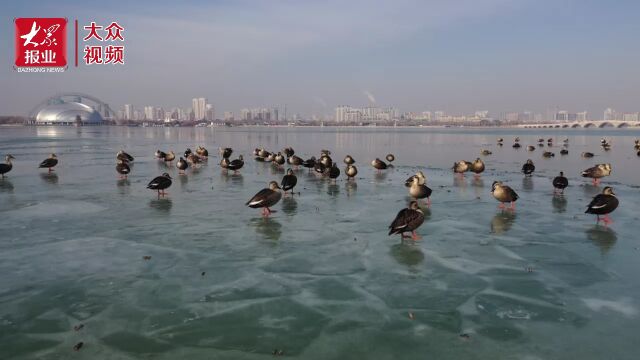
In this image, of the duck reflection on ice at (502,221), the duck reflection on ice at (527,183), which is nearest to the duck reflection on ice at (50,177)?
the duck reflection on ice at (502,221)

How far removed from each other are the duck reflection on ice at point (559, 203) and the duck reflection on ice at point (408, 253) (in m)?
7.30

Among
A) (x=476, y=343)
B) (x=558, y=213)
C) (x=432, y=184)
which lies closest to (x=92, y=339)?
(x=476, y=343)

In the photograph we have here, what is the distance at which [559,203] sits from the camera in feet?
57.7

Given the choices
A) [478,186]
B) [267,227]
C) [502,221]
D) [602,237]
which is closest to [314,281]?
[267,227]

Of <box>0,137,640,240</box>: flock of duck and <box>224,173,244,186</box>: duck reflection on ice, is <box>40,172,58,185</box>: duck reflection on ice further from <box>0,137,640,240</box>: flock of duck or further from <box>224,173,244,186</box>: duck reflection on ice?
<box>224,173,244,186</box>: duck reflection on ice

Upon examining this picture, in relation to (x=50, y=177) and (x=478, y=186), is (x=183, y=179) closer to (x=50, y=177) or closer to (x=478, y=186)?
(x=50, y=177)

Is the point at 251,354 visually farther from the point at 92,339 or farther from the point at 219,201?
the point at 219,201

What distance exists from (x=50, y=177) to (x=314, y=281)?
22.1 metres

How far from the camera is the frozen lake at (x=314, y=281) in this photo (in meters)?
6.68

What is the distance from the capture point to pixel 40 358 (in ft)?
20.4

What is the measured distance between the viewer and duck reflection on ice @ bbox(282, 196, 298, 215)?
16078 mm

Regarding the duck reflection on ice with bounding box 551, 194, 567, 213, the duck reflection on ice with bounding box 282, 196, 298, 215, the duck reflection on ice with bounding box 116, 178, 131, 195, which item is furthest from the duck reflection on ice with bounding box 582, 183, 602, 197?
the duck reflection on ice with bounding box 116, 178, 131, 195

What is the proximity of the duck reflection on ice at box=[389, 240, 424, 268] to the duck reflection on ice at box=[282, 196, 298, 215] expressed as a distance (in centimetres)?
501

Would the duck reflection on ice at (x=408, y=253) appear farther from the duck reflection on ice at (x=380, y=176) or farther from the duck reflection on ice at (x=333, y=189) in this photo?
the duck reflection on ice at (x=380, y=176)
